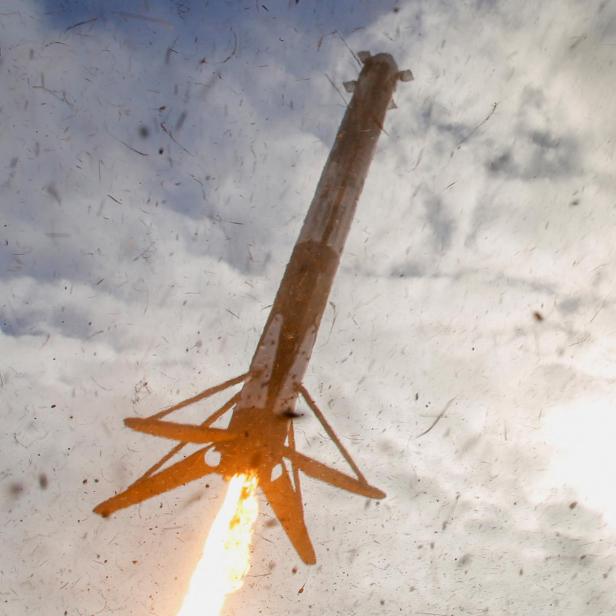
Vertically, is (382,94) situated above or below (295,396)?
above

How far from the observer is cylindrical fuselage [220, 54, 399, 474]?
13.0 metres

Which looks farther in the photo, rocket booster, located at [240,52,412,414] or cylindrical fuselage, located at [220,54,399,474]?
rocket booster, located at [240,52,412,414]

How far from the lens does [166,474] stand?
13.0 meters

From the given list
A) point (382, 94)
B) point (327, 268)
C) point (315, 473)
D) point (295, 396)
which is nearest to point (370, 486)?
point (315, 473)

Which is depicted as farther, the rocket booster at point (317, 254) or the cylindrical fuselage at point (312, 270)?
the rocket booster at point (317, 254)

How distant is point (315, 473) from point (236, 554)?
3.08m

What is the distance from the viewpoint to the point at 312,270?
14789 mm

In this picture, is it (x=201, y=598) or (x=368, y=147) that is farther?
(x=368, y=147)

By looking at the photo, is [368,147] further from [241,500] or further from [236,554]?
[236,554]

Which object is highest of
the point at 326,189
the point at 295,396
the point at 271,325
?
the point at 326,189

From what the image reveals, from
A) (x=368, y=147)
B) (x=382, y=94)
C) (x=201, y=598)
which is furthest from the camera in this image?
(x=382, y=94)

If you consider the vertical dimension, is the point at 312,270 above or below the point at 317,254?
below

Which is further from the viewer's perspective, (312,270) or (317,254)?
(317,254)

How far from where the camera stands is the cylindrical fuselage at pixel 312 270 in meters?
13.0
